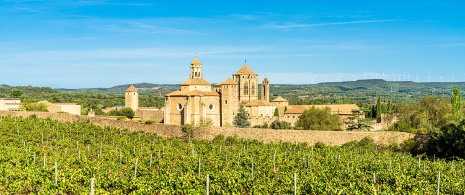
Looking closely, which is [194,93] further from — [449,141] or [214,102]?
[449,141]

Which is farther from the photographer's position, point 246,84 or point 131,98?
point 131,98

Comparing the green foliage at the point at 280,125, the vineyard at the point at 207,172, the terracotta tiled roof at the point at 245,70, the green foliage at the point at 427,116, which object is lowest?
the green foliage at the point at 280,125

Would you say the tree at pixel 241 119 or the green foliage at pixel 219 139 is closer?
the green foliage at pixel 219 139

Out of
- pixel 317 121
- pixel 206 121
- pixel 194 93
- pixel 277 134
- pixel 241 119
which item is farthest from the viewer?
pixel 241 119

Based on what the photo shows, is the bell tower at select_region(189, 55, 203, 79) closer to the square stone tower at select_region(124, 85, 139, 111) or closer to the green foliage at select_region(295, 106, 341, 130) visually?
the green foliage at select_region(295, 106, 341, 130)

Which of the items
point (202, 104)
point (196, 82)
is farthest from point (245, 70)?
point (202, 104)

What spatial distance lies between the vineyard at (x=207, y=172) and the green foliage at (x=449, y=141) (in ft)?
3.66

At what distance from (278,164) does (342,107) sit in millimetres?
58906

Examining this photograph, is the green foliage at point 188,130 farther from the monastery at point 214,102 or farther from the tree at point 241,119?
the tree at point 241,119

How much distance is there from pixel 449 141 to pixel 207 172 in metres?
15.1

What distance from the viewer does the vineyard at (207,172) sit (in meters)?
14.0

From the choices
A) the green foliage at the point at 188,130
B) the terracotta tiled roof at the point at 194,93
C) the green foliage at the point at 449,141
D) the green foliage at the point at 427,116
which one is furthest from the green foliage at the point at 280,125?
the green foliage at the point at 449,141

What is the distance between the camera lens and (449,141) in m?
26.5

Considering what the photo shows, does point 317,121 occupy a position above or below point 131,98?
below
